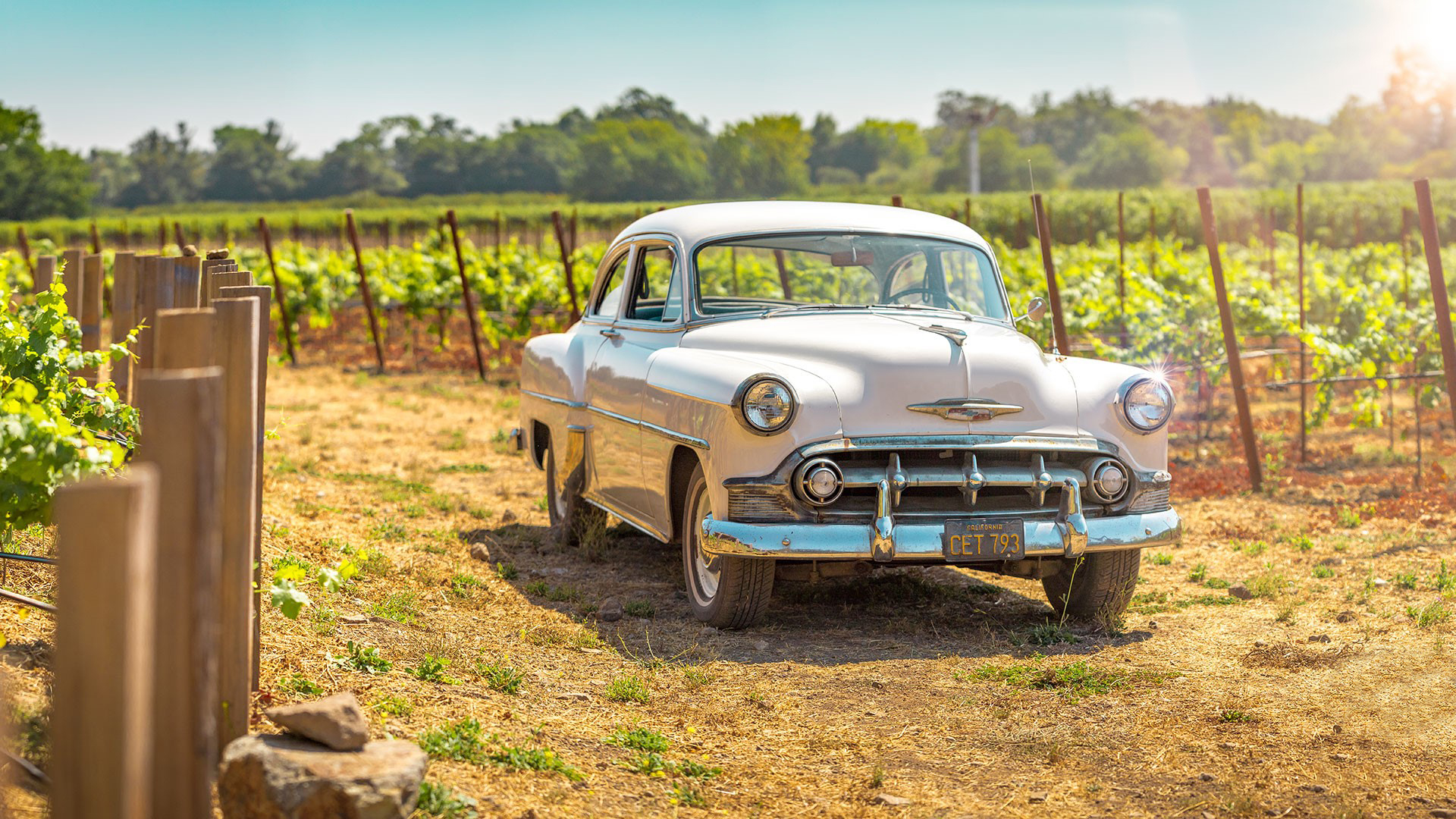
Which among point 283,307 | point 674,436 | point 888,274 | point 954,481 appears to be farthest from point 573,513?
point 283,307

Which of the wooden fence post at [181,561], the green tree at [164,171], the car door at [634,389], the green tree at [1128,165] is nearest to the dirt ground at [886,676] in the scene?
the car door at [634,389]

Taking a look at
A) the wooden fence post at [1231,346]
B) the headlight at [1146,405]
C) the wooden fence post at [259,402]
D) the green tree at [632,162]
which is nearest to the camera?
the wooden fence post at [259,402]

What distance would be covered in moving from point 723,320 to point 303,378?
12401 millimetres

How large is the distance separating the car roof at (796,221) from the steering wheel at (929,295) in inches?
11.7

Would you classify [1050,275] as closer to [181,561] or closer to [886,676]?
[886,676]

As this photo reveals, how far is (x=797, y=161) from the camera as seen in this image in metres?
71.6

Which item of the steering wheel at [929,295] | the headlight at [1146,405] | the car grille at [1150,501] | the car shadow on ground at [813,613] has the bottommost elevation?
the car shadow on ground at [813,613]

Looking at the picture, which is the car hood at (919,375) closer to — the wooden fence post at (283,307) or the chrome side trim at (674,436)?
the chrome side trim at (674,436)

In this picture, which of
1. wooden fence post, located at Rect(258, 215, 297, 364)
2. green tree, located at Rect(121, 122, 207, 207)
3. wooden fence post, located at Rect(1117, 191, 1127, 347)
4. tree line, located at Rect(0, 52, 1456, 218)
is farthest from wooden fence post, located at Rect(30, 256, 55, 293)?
green tree, located at Rect(121, 122, 207, 207)

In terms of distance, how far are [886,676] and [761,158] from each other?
63.2 metres

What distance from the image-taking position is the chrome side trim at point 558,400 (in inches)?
283

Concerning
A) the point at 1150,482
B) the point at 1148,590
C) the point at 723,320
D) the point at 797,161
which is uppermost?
the point at 797,161

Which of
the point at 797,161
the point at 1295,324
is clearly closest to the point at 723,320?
the point at 1295,324

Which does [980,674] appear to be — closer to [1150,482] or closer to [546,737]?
[1150,482]
